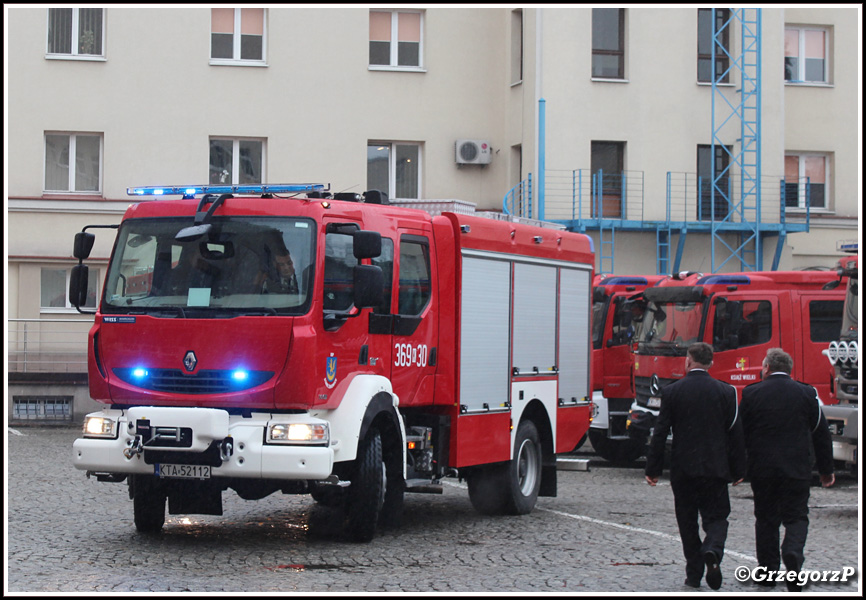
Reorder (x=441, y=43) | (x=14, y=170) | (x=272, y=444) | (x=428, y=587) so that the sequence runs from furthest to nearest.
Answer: (x=441, y=43)
(x=14, y=170)
(x=272, y=444)
(x=428, y=587)

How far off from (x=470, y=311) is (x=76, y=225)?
49.7 feet

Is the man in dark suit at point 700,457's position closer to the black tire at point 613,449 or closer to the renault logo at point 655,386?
the renault logo at point 655,386

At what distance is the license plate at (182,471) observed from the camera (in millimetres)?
9602

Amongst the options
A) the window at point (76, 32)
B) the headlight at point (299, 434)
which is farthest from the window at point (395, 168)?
the headlight at point (299, 434)

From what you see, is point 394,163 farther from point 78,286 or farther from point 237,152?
point 78,286

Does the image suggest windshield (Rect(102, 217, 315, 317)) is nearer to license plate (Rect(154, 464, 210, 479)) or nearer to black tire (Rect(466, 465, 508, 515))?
license plate (Rect(154, 464, 210, 479))

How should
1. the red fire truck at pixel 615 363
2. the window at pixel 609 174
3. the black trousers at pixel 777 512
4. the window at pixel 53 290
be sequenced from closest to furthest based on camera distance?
1. the black trousers at pixel 777 512
2. the red fire truck at pixel 615 363
3. the window at pixel 53 290
4. the window at pixel 609 174

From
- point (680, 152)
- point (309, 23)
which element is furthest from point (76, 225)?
point (680, 152)

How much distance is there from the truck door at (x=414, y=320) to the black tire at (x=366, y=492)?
79 centimetres

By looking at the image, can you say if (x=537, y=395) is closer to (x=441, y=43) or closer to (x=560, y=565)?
(x=560, y=565)

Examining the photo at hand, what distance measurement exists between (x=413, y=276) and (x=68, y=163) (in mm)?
16026

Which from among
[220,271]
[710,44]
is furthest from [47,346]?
[220,271]

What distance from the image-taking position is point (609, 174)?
26109mm

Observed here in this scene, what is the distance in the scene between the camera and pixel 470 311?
38.8ft
